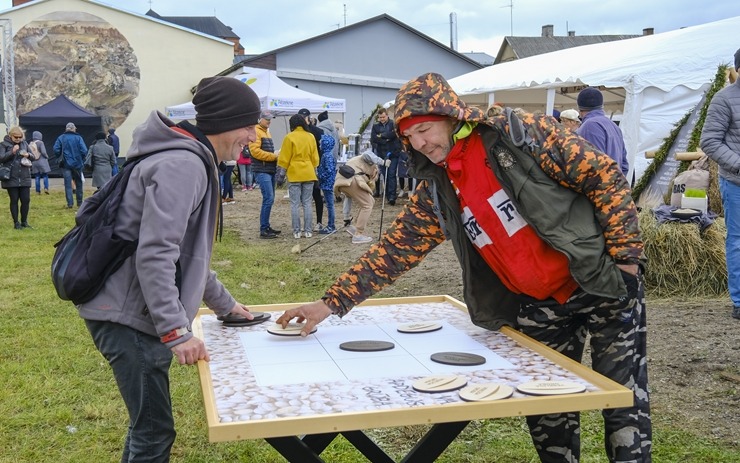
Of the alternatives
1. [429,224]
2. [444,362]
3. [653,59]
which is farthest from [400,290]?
[653,59]

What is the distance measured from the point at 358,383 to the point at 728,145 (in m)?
4.54

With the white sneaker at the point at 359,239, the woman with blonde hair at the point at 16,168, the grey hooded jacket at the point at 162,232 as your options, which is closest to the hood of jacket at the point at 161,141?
the grey hooded jacket at the point at 162,232

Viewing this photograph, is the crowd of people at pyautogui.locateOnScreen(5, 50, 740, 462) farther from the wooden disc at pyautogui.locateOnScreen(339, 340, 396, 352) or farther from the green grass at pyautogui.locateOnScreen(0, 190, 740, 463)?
the green grass at pyautogui.locateOnScreen(0, 190, 740, 463)

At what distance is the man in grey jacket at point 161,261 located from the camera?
7.76ft

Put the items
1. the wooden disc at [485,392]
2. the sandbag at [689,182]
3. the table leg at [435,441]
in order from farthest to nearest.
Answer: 1. the sandbag at [689,182]
2. the table leg at [435,441]
3. the wooden disc at [485,392]

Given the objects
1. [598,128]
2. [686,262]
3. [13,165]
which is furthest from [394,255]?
[13,165]

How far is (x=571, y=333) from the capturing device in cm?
300

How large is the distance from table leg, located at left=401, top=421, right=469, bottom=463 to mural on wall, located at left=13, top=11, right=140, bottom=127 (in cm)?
3199

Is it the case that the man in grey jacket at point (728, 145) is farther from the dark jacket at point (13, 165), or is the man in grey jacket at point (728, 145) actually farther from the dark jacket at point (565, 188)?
the dark jacket at point (13, 165)

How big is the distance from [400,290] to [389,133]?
7455 millimetres

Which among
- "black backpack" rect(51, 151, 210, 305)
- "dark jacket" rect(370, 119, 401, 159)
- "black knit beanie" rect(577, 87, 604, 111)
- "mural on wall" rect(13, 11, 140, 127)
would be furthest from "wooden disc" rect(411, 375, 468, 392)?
"mural on wall" rect(13, 11, 140, 127)

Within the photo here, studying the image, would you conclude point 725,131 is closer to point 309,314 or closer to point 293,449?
point 309,314

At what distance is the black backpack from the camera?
95.4 inches

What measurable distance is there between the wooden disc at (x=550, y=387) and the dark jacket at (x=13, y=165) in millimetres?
12024
